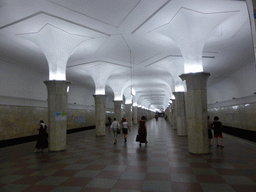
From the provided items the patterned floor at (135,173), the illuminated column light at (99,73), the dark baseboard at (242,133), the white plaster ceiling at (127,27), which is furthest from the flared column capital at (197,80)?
the illuminated column light at (99,73)

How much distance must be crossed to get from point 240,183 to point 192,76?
4.86 m

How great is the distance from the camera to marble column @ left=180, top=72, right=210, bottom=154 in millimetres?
8180

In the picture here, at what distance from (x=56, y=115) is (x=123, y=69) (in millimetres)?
8175

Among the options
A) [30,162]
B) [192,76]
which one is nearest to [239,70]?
[192,76]

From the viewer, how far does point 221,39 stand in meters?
10.3

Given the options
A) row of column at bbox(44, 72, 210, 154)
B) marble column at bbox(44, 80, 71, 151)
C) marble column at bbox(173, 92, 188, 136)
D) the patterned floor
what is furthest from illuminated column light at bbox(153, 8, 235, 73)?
marble column at bbox(173, 92, 188, 136)

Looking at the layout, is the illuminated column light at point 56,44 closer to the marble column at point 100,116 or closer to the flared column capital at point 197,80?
the flared column capital at point 197,80

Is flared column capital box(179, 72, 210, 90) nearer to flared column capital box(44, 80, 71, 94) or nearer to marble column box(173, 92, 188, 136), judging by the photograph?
flared column capital box(44, 80, 71, 94)

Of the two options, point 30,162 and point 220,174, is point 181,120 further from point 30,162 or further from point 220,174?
point 30,162

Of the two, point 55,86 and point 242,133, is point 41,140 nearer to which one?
point 55,86

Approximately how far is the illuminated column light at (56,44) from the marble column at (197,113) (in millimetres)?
5945

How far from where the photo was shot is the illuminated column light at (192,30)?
7730mm

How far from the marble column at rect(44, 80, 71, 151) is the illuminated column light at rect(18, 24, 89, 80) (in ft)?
1.83

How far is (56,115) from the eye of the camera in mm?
9773
